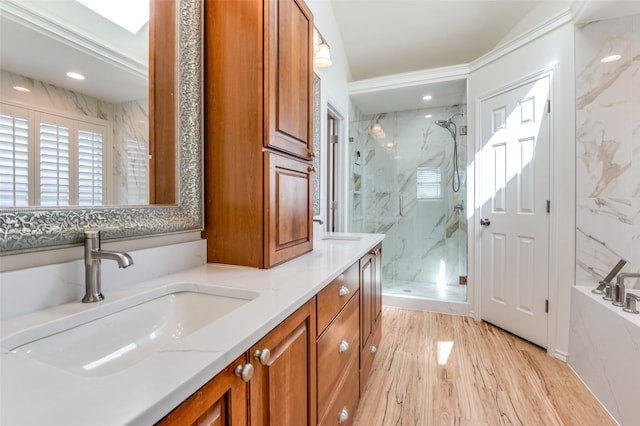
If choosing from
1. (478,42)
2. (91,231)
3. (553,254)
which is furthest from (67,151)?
(478,42)

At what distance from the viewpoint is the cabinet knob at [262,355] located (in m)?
0.60

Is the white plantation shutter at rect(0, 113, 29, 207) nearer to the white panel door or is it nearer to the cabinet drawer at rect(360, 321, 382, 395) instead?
the cabinet drawer at rect(360, 321, 382, 395)

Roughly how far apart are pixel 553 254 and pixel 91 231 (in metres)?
2.60

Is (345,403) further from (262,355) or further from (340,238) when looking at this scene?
(340,238)

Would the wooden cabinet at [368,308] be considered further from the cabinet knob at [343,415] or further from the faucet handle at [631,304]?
the faucet handle at [631,304]

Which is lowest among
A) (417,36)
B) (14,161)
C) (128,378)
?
(128,378)

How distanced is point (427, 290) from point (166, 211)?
2975 millimetres

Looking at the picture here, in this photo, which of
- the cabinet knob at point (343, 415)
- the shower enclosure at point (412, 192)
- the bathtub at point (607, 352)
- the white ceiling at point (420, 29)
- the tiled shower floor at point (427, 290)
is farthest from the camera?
the shower enclosure at point (412, 192)

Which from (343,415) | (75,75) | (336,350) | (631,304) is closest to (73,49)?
(75,75)

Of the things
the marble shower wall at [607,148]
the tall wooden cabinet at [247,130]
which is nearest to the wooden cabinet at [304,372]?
the tall wooden cabinet at [247,130]

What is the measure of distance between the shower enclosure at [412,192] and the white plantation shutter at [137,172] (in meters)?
2.48

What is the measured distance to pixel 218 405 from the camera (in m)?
0.51

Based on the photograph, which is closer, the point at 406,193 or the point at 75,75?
the point at 75,75

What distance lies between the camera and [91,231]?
0.74m
